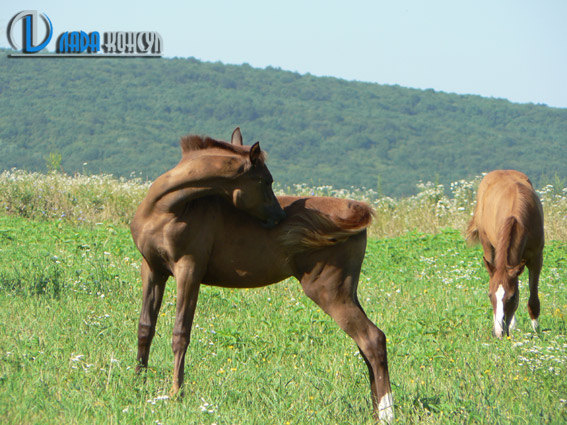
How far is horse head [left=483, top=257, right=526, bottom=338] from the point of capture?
25.2ft

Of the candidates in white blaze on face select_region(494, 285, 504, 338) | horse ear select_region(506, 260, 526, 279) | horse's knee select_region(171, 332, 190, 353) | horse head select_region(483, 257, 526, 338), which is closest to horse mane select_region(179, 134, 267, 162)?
horse's knee select_region(171, 332, 190, 353)

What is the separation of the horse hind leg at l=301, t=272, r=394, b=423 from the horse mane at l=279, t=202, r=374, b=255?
27 centimetres

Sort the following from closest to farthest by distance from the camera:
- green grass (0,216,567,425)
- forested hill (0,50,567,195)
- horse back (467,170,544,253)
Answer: green grass (0,216,567,425) < horse back (467,170,544,253) < forested hill (0,50,567,195)

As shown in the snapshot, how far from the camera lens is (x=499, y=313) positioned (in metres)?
7.65

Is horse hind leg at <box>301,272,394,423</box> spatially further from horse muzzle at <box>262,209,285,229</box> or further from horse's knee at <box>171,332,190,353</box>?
horse's knee at <box>171,332,190,353</box>

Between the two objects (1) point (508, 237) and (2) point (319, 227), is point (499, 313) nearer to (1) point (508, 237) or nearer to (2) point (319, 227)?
(1) point (508, 237)

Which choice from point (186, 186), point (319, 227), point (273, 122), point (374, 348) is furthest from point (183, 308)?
point (273, 122)

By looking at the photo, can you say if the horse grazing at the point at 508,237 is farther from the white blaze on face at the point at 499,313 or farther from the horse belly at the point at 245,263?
the horse belly at the point at 245,263

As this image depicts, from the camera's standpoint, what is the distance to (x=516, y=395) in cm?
518

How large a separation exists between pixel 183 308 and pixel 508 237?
15.2 ft

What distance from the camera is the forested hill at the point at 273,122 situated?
65.2 meters

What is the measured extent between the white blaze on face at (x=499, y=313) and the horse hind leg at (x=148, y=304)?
3.83 m

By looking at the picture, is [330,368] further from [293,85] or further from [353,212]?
[293,85]

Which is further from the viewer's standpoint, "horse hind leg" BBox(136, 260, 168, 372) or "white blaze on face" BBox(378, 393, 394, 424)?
"horse hind leg" BBox(136, 260, 168, 372)
